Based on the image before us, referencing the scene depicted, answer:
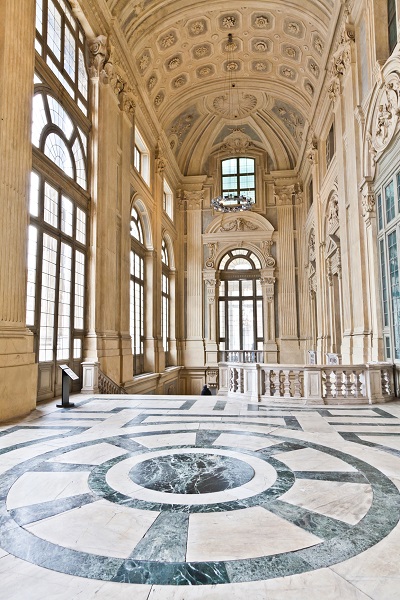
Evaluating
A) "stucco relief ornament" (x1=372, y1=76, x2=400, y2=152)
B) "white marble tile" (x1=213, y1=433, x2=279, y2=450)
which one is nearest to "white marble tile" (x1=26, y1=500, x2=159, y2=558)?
"white marble tile" (x1=213, y1=433, x2=279, y2=450)

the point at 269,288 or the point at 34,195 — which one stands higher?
the point at 34,195

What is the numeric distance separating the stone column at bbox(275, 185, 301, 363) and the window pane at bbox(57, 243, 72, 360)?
1129cm

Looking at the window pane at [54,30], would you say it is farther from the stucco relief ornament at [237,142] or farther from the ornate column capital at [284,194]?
the ornate column capital at [284,194]

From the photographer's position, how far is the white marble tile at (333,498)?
8.14 feet

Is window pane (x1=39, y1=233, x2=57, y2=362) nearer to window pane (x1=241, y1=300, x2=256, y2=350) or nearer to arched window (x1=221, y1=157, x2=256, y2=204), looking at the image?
window pane (x1=241, y1=300, x2=256, y2=350)

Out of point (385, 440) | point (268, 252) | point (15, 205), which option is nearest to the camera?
point (385, 440)

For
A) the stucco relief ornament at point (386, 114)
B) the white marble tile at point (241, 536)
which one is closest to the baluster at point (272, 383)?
the stucco relief ornament at point (386, 114)

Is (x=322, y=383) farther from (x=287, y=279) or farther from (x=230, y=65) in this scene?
(x=230, y=65)

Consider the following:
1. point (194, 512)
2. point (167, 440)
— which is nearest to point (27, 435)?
point (167, 440)

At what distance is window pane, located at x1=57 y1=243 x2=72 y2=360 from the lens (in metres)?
8.09

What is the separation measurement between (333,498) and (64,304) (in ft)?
22.1

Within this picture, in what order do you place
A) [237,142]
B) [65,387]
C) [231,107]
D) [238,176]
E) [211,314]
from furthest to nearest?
[238,176], [237,142], [211,314], [231,107], [65,387]

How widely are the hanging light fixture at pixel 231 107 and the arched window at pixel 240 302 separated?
3575 millimetres

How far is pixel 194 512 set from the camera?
8.27 ft
